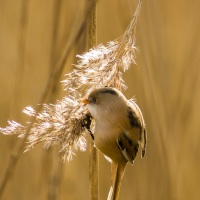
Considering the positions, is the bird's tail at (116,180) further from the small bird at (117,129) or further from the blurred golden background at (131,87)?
the blurred golden background at (131,87)

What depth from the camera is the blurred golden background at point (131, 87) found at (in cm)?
191

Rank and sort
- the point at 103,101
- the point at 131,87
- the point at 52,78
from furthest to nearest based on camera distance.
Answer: the point at 131,87 → the point at 103,101 → the point at 52,78

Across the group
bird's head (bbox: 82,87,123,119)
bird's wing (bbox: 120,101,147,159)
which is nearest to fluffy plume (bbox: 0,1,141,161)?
bird's head (bbox: 82,87,123,119)

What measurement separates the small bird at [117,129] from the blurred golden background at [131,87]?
174 mm

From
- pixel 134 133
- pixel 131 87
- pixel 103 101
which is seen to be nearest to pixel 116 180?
pixel 134 133

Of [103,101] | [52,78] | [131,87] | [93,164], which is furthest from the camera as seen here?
[131,87]

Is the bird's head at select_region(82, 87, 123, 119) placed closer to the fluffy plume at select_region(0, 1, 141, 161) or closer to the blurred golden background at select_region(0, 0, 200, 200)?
the fluffy plume at select_region(0, 1, 141, 161)

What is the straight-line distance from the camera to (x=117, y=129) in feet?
5.82

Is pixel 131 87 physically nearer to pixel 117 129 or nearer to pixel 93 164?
pixel 117 129

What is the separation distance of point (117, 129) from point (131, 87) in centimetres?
99

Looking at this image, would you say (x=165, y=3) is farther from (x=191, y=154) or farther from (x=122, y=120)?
(x=122, y=120)

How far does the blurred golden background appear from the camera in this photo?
1907 mm

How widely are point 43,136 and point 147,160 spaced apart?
34.5 inches

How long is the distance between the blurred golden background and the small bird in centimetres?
17
